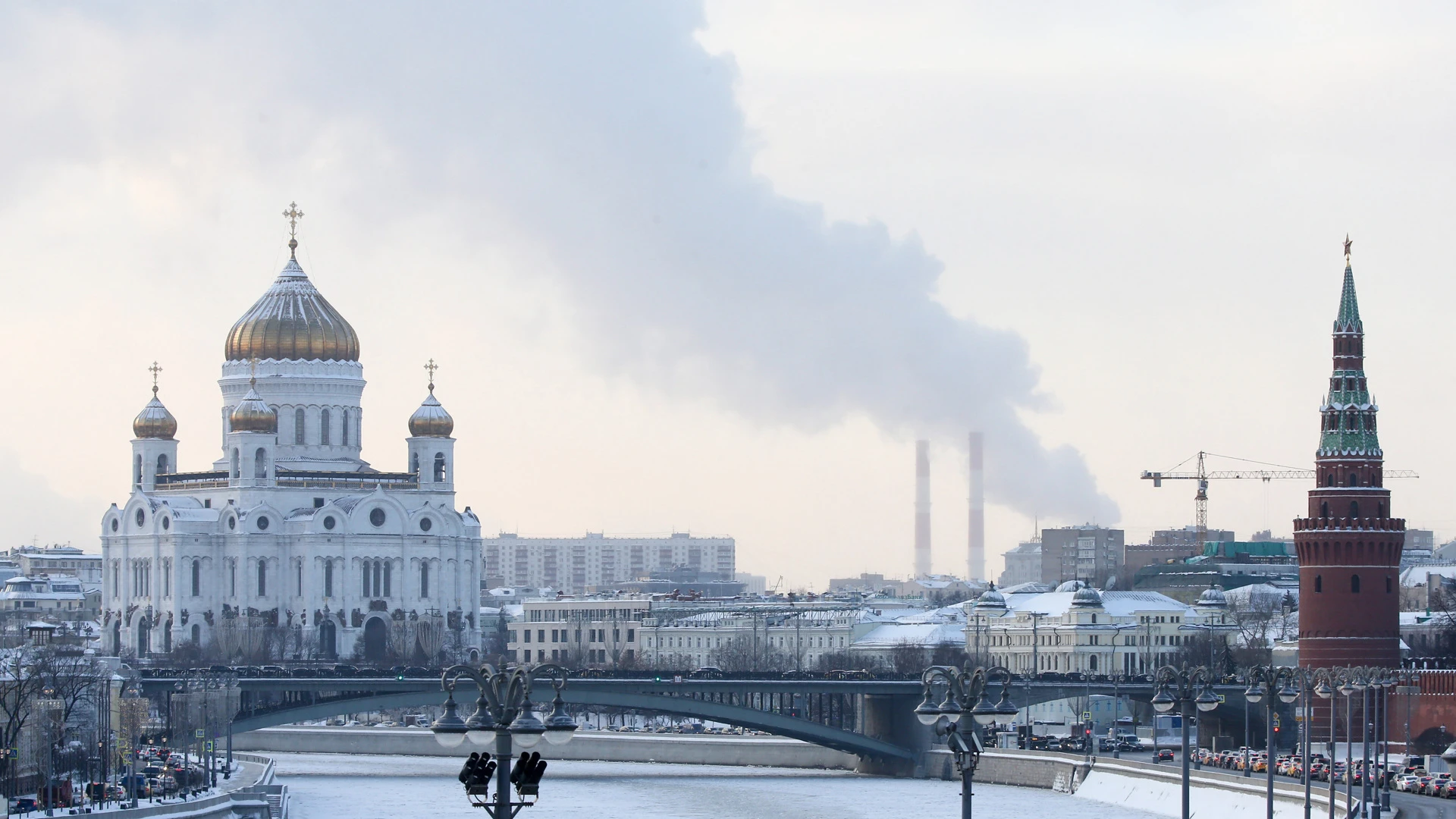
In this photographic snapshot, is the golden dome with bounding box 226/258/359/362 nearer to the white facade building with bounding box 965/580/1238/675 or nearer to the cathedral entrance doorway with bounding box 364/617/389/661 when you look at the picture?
the cathedral entrance doorway with bounding box 364/617/389/661

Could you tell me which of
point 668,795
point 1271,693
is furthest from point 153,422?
point 1271,693

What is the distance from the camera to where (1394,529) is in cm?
9631

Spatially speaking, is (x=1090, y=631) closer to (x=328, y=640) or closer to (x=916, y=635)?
(x=916, y=635)

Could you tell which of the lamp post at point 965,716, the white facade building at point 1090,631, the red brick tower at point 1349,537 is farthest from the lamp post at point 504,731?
the white facade building at point 1090,631

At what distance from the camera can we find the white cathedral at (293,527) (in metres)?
134

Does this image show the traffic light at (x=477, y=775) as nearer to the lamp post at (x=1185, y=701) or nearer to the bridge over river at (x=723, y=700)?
the lamp post at (x=1185, y=701)

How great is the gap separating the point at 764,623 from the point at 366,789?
71888 millimetres

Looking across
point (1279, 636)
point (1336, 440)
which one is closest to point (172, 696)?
point (1336, 440)

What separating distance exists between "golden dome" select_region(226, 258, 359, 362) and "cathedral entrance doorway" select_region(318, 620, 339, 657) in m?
12.0

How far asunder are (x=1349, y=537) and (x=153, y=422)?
202ft

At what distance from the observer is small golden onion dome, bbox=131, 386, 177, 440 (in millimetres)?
139375

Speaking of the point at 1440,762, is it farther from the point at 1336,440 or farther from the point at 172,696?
the point at 172,696

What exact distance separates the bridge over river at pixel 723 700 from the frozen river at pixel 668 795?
150 centimetres

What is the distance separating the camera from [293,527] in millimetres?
135250
